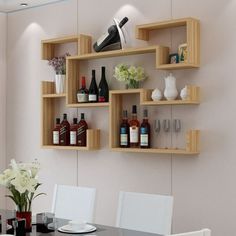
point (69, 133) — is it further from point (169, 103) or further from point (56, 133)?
point (169, 103)

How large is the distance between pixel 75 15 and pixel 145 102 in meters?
1.39

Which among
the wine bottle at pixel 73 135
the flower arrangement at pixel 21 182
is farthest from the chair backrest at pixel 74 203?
the wine bottle at pixel 73 135

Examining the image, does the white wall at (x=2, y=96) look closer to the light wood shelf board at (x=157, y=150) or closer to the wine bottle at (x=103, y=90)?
the wine bottle at (x=103, y=90)

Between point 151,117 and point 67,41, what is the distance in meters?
1.25

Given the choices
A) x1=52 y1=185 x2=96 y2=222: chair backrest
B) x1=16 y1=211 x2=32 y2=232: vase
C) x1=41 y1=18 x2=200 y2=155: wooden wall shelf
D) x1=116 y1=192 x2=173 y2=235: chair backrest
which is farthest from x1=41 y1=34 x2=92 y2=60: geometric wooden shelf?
x1=16 y1=211 x2=32 y2=232: vase

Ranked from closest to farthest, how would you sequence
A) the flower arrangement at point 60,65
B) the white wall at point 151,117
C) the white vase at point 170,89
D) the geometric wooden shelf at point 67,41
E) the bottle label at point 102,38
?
the white wall at point 151,117 < the white vase at point 170,89 < the bottle label at point 102,38 < the geometric wooden shelf at point 67,41 < the flower arrangement at point 60,65

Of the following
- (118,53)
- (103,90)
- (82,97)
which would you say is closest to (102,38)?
(118,53)

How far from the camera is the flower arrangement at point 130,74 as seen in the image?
455 cm

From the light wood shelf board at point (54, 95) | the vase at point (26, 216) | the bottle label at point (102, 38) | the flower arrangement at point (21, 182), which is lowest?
the vase at point (26, 216)

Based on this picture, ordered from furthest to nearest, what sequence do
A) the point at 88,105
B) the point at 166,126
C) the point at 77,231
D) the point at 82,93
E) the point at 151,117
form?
the point at 82,93 → the point at 88,105 → the point at 151,117 → the point at 166,126 → the point at 77,231

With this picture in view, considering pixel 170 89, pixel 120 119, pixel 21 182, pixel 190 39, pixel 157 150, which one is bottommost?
pixel 21 182

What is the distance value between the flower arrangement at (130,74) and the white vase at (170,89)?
0.30m

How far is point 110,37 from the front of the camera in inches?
186

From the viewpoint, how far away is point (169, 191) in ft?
14.7
